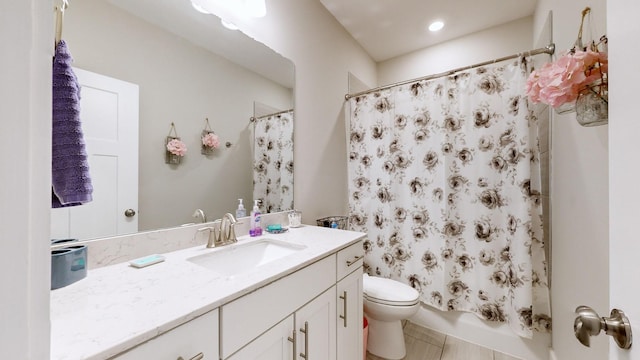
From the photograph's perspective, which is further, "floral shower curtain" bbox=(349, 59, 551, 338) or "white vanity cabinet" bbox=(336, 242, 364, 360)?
"floral shower curtain" bbox=(349, 59, 551, 338)

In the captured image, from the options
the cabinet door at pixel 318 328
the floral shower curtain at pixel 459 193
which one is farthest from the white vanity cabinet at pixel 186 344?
the floral shower curtain at pixel 459 193

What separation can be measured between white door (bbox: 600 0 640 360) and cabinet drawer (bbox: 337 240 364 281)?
32.9 inches

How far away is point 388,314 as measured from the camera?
1.51m

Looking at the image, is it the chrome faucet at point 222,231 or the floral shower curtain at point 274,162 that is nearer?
the chrome faucet at point 222,231

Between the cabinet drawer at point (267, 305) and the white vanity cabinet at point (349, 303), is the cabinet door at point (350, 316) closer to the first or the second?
the white vanity cabinet at point (349, 303)

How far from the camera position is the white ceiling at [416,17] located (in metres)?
1.92

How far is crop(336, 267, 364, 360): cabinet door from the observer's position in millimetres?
1162

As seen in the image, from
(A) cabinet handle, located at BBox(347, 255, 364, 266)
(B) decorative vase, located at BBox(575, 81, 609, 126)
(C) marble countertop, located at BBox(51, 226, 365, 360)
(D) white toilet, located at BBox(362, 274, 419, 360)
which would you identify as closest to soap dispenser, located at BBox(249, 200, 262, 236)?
(C) marble countertop, located at BBox(51, 226, 365, 360)

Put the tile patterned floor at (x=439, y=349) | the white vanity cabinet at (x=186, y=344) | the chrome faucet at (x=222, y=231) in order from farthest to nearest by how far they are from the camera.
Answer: the tile patterned floor at (x=439, y=349) < the chrome faucet at (x=222, y=231) < the white vanity cabinet at (x=186, y=344)

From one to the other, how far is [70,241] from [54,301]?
0.28m

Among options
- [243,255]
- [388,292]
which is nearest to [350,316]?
[388,292]

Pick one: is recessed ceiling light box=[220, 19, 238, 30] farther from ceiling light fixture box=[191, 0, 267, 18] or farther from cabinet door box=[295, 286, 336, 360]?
cabinet door box=[295, 286, 336, 360]

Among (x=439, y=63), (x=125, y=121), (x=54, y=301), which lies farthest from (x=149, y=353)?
(x=439, y=63)

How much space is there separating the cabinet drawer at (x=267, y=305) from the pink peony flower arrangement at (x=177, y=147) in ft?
2.46
